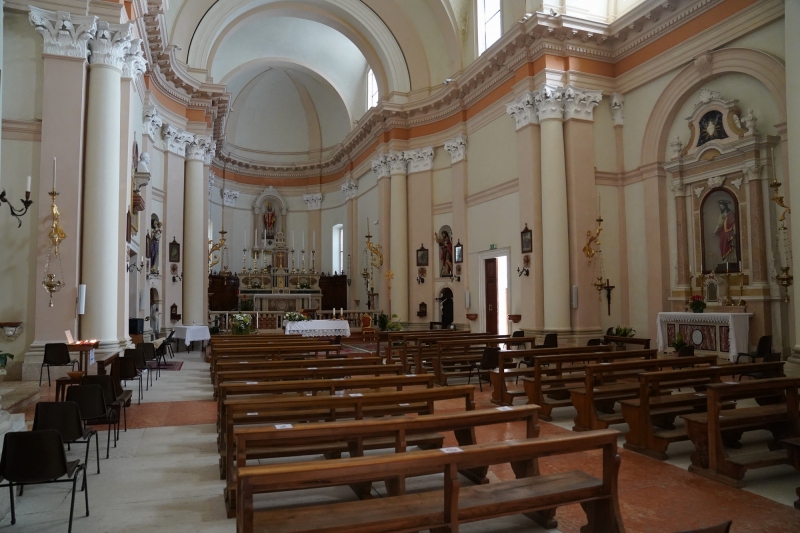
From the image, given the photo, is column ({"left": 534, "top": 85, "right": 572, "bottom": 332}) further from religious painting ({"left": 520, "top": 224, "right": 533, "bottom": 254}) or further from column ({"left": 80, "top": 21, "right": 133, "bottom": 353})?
column ({"left": 80, "top": 21, "right": 133, "bottom": 353})

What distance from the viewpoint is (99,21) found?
1028 cm

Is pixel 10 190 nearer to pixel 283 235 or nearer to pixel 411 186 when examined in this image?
pixel 411 186

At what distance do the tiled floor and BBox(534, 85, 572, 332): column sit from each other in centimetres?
771

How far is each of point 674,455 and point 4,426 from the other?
19.4ft

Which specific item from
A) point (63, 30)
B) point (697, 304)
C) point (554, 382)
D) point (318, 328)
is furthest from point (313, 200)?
point (554, 382)

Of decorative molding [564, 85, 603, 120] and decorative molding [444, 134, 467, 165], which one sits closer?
decorative molding [564, 85, 603, 120]

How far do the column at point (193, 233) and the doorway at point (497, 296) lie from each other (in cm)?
938

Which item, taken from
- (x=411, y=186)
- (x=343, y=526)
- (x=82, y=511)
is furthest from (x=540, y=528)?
(x=411, y=186)

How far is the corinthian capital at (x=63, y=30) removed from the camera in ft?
32.0

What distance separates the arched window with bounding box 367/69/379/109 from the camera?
79.4 ft

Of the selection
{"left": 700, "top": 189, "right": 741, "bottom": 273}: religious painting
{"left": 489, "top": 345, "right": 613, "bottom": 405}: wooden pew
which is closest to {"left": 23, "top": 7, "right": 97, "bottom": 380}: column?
{"left": 489, "top": 345, "right": 613, "bottom": 405}: wooden pew

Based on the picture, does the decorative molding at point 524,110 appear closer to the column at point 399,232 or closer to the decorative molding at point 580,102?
the decorative molding at point 580,102

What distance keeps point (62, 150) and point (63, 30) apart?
2.15m

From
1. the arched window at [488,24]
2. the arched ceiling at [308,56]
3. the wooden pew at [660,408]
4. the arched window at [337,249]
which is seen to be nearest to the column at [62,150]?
the arched ceiling at [308,56]
